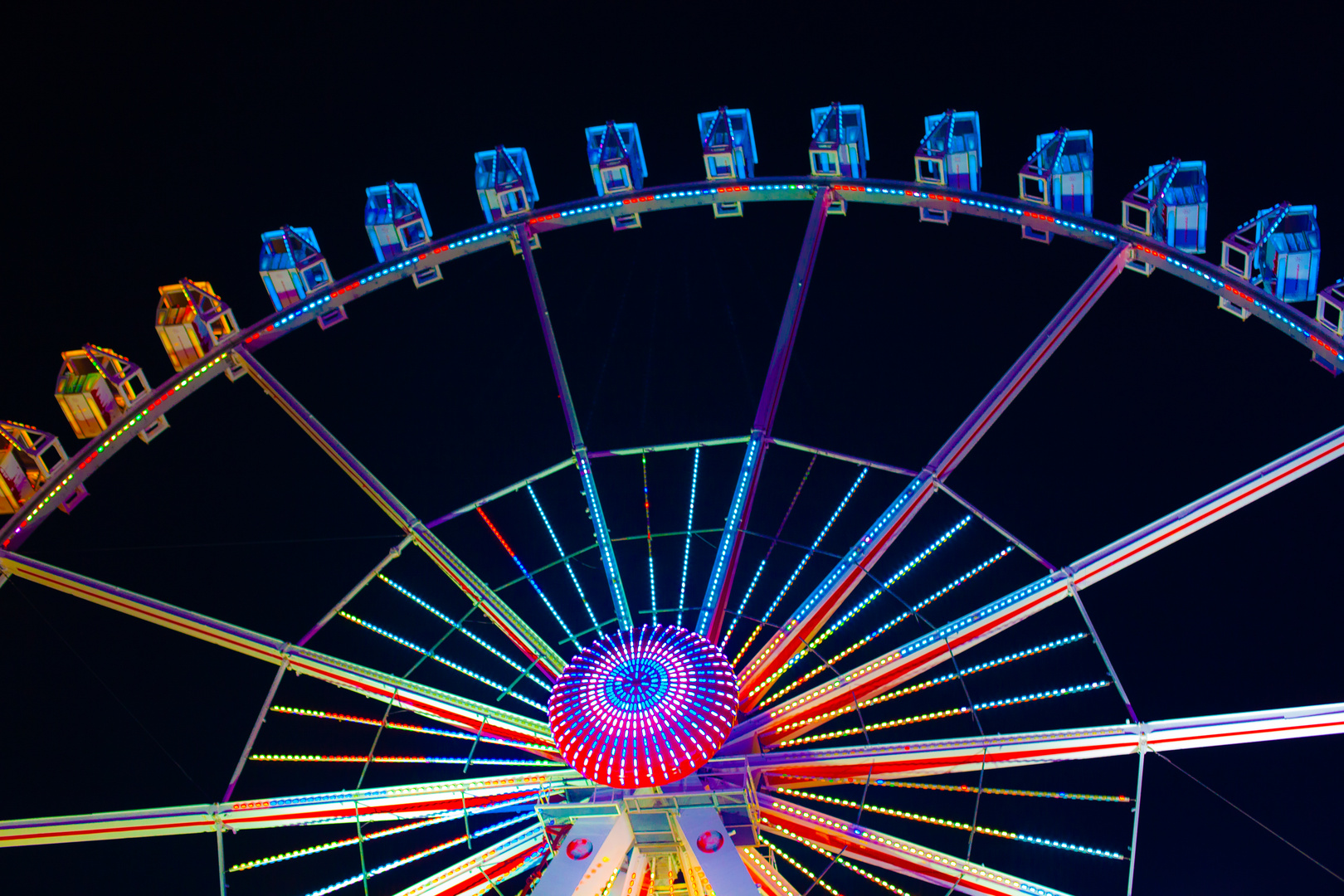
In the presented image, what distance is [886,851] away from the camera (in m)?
12.3

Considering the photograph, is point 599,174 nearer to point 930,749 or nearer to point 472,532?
point 472,532

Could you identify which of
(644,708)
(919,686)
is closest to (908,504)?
(919,686)

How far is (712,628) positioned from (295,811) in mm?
4995

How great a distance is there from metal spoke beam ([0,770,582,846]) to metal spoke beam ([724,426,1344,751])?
95.6 inches

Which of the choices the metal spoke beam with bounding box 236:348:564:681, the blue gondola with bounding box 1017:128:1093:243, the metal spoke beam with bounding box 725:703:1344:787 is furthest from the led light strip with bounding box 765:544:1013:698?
the blue gondola with bounding box 1017:128:1093:243

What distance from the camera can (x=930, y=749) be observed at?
1273 centimetres

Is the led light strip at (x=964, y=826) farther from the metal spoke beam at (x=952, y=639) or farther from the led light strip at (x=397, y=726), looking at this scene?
the led light strip at (x=397, y=726)

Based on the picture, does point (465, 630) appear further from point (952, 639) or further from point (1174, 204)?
point (1174, 204)

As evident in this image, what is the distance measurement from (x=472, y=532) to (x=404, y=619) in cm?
260

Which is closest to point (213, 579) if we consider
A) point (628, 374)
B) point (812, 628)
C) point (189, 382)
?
point (189, 382)

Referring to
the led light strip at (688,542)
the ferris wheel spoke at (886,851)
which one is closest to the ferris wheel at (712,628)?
the ferris wheel spoke at (886,851)

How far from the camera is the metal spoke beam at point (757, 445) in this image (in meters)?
14.1

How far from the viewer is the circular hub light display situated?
39.7 ft

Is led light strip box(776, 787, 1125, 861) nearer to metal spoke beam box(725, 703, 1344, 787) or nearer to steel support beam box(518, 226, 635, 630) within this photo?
metal spoke beam box(725, 703, 1344, 787)
